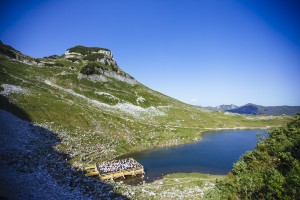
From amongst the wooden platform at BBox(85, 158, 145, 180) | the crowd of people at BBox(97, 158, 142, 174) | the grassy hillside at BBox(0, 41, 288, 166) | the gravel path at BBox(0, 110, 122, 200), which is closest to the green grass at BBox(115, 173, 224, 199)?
the gravel path at BBox(0, 110, 122, 200)

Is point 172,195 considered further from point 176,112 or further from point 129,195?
point 176,112

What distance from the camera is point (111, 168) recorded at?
49594 millimetres

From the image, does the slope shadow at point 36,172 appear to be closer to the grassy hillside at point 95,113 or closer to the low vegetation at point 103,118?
the low vegetation at point 103,118

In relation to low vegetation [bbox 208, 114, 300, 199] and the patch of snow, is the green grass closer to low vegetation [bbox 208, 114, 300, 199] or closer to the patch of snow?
low vegetation [bbox 208, 114, 300, 199]

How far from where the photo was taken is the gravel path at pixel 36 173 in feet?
100

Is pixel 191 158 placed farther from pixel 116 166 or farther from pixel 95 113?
pixel 95 113

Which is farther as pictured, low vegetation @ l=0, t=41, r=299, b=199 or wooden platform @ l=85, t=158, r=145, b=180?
wooden platform @ l=85, t=158, r=145, b=180

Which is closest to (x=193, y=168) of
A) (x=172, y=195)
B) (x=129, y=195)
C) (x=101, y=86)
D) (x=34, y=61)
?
(x=172, y=195)

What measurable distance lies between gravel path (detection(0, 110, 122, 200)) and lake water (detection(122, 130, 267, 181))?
16.5 meters

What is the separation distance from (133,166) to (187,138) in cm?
4367

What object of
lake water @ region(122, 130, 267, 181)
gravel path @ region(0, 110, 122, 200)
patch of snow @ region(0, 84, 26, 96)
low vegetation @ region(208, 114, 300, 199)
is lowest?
lake water @ region(122, 130, 267, 181)

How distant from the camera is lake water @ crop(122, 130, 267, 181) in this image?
55.7m

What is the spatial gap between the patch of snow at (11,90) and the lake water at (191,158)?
50227mm

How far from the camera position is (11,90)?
82.7m
